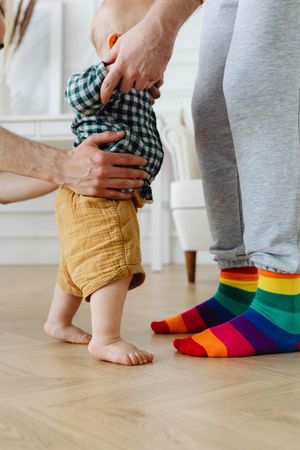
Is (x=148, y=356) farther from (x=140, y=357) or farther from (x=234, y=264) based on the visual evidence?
(x=234, y=264)

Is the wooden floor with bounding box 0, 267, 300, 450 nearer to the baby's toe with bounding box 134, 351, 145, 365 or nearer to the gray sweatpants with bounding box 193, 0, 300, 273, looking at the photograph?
the baby's toe with bounding box 134, 351, 145, 365

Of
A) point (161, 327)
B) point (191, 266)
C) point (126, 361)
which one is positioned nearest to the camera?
point (126, 361)

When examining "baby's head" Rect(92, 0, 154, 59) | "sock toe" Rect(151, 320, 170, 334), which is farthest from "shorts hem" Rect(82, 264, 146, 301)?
"baby's head" Rect(92, 0, 154, 59)

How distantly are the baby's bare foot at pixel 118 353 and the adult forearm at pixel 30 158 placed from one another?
30 centimetres

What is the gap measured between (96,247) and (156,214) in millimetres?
1961

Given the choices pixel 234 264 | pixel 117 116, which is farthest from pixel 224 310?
pixel 117 116

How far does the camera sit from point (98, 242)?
99 cm

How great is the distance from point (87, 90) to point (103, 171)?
0.45ft

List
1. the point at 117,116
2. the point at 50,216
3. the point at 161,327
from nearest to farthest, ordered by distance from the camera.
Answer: the point at 117,116
the point at 161,327
the point at 50,216

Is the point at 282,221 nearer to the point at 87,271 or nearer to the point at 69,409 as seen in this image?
the point at 87,271

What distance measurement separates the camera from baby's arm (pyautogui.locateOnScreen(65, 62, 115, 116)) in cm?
98

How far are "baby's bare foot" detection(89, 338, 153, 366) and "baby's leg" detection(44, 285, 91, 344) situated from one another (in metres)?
0.16

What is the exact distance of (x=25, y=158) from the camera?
1.11 metres

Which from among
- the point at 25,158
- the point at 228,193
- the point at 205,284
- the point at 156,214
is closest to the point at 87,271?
the point at 25,158
